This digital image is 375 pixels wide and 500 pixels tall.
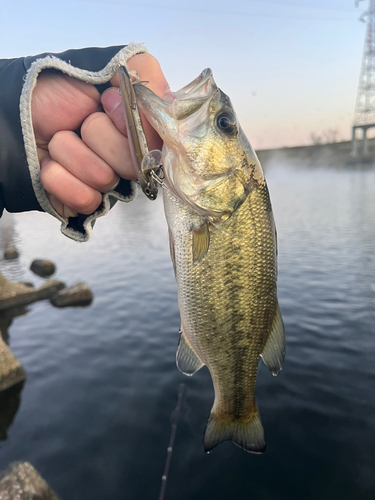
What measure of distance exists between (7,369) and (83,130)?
280 inches

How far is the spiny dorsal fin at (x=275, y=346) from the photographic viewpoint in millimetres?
2652

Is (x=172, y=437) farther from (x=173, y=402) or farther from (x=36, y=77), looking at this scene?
(x=36, y=77)

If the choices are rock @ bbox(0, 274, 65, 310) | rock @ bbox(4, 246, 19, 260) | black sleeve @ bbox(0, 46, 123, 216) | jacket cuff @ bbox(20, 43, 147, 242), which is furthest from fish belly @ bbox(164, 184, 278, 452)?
rock @ bbox(4, 246, 19, 260)

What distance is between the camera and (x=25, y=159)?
2256 millimetres

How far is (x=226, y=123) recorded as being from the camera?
239 centimetres

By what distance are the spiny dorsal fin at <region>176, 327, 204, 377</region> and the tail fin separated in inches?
21.2

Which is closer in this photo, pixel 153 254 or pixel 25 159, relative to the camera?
pixel 25 159

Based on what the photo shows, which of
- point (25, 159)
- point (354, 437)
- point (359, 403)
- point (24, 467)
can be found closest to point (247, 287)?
point (25, 159)

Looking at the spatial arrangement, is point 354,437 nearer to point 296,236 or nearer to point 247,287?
point 247,287

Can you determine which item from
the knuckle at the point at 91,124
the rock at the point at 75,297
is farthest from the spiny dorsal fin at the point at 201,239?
the rock at the point at 75,297

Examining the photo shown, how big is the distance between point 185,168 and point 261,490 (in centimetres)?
516

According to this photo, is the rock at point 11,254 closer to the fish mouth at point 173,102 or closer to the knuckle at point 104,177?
the knuckle at point 104,177

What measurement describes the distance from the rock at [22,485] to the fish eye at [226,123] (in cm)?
451

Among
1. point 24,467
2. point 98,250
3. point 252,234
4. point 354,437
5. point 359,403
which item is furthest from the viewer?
point 98,250
